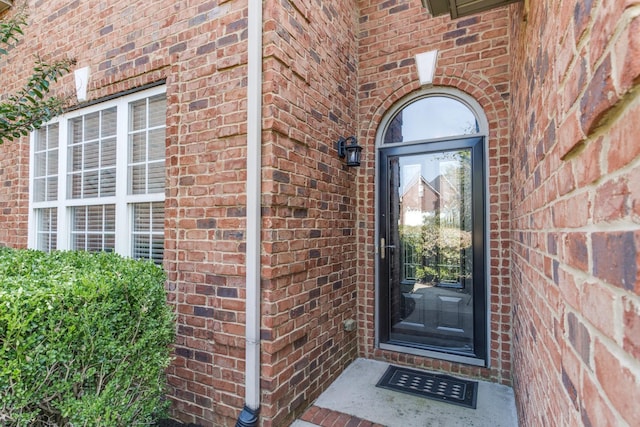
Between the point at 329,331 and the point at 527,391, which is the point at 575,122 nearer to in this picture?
the point at 527,391

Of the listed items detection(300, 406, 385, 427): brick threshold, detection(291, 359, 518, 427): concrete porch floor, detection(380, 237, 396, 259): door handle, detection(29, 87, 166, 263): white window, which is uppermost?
detection(29, 87, 166, 263): white window

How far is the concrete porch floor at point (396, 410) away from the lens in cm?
238

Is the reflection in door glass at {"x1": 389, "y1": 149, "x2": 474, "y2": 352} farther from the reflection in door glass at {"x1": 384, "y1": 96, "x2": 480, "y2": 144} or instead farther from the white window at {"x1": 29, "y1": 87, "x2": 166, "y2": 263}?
the white window at {"x1": 29, "y1": 87, "x2": 166, "y2": 263}

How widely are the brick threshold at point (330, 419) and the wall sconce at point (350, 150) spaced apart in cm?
211

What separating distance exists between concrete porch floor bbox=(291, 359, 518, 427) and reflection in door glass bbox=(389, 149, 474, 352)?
541 millimetres

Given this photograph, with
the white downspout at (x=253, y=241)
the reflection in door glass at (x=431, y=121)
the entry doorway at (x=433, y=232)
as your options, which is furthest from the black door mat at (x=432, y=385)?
the reflection in door glass at (x=431, y=121)

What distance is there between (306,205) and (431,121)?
1.64 meters

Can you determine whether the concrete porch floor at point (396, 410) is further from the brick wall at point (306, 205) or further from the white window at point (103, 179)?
the white window at point (103, 179)

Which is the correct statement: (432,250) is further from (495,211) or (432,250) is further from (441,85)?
(441,85)

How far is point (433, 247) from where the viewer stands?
326cm

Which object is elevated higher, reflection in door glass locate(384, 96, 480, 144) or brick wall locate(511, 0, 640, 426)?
reflection in door glass locate(384, 96, 480, 144)

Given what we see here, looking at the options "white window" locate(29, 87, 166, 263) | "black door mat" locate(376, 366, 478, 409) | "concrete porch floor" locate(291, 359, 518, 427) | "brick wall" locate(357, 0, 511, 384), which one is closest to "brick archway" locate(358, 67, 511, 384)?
"brick wall" locate(357, 0, 511, 384)

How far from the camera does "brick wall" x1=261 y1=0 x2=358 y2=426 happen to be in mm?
2230

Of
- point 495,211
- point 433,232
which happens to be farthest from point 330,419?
point 495,211
